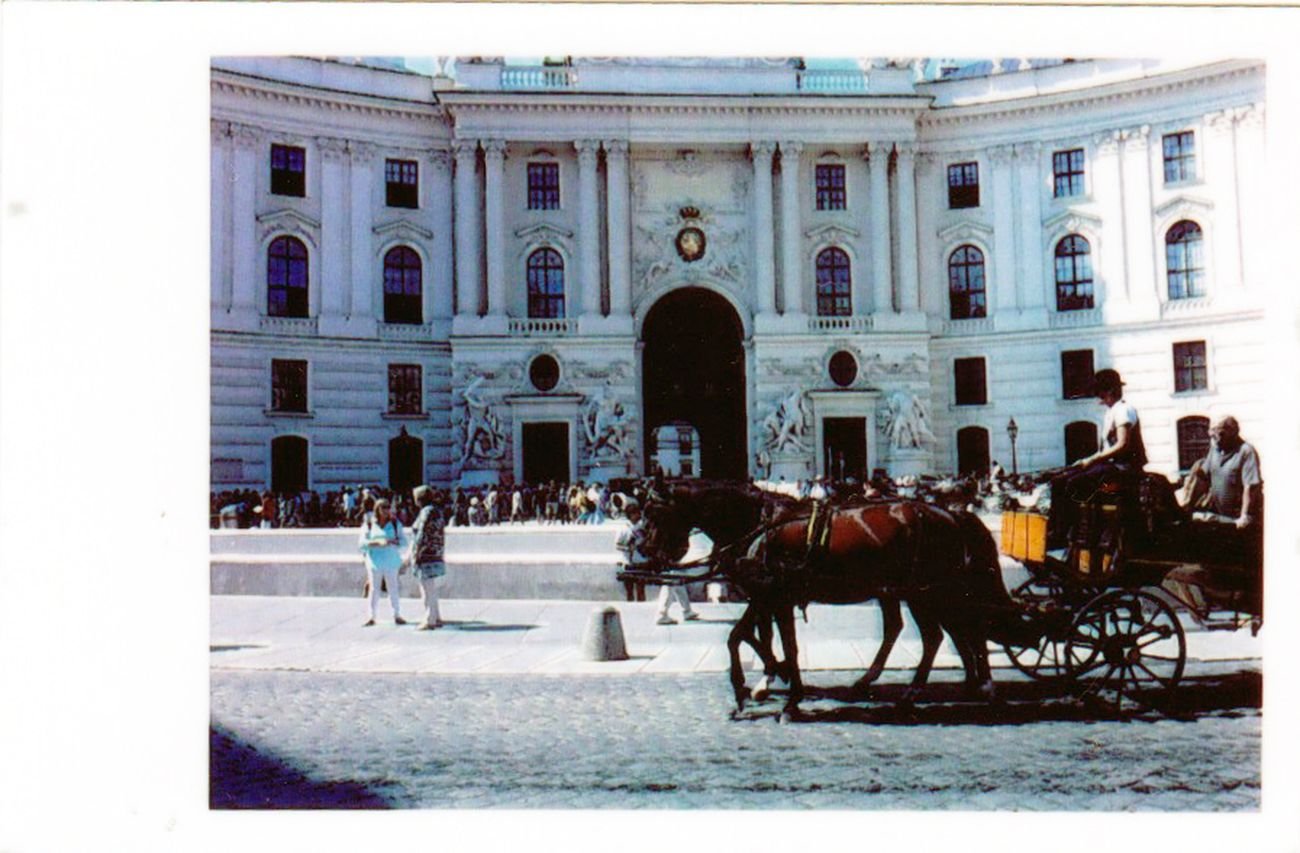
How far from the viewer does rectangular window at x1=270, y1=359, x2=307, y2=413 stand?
1800 centimetres

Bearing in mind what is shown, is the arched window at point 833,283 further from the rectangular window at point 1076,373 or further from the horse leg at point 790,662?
the horse leg at point 790,662

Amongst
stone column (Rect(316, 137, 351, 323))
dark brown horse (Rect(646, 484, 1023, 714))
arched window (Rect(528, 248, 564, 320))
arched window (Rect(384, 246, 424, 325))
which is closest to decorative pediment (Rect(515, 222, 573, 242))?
arched window (Rect(528, 248, 564, 320))

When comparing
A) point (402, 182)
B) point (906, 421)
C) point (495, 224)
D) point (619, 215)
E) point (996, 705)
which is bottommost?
point (996, 705)

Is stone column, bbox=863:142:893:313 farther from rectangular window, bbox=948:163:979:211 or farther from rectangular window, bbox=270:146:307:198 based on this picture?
rectangular window, bbox=270:146:307:198

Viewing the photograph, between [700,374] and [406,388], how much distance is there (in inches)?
240

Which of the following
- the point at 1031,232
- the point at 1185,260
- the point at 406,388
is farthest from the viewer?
the point at 406,388

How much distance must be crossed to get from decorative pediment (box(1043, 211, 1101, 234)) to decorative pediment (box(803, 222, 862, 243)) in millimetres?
5451

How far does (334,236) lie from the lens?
64.9ft

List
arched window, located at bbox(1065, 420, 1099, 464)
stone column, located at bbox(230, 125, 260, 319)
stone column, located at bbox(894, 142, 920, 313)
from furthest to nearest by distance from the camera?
stone column, located at bbox(894, 142, 920, 313)
stone column, located at bbox(230, 125, 260, 319)
arched window, located at bbox(1065, 420, 1099, 464)

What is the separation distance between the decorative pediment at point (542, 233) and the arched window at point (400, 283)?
3178 mm

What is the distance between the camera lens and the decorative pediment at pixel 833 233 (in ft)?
76.9

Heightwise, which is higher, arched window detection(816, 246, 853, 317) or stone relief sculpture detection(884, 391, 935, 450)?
arched window detection(816, 246, 853, 317)

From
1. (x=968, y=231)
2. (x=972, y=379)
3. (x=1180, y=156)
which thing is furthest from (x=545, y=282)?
(x=1180, y=156)

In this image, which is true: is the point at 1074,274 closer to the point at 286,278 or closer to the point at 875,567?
the point at 875,567
